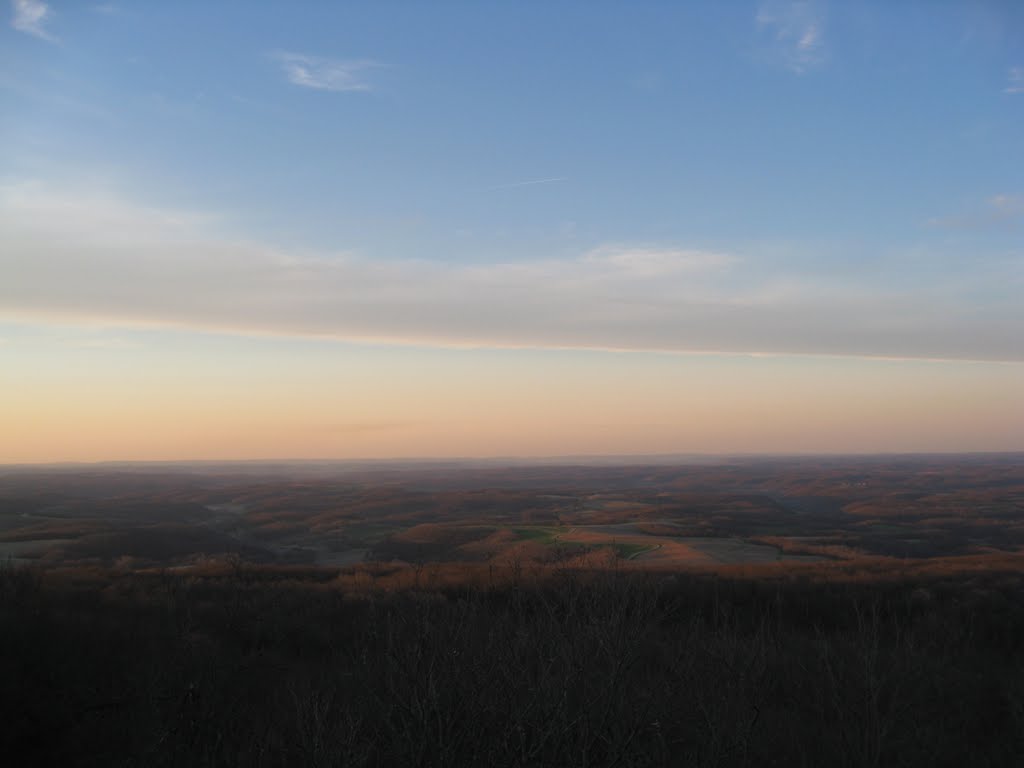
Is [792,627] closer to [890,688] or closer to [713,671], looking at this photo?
[890,688]

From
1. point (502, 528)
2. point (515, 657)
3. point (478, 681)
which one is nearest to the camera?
point (478, 681)

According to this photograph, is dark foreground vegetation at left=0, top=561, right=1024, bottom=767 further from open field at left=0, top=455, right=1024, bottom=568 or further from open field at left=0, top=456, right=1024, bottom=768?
open field at left=0, top=455, right=1024, bottom=568

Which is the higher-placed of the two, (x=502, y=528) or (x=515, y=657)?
(x=515, y=657)

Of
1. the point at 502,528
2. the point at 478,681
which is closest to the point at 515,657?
the point at 478,681

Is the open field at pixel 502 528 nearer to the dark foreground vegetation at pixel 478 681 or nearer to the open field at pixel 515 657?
the open field at pixel 515 657

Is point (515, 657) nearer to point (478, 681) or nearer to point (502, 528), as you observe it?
point (478, 681)

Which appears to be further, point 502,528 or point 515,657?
point 502,528

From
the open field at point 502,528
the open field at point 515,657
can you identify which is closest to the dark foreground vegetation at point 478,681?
the open field at point 515,657

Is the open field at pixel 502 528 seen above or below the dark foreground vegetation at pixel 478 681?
below

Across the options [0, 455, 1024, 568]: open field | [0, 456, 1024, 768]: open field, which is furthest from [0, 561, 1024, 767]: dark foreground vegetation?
[0, 455, 1024, 568]: open field
